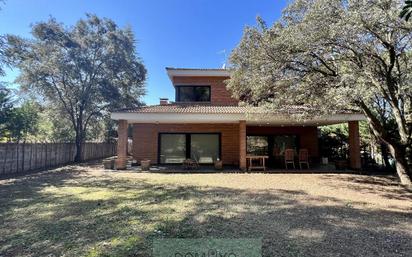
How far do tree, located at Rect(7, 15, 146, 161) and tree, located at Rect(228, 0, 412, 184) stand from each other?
13.0 meters

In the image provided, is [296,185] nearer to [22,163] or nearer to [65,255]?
[65,255]

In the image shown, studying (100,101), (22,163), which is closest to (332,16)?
(22,163)

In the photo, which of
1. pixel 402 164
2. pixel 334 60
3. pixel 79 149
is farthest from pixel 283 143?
pixel 79 149

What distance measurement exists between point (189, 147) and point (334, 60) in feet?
32.4

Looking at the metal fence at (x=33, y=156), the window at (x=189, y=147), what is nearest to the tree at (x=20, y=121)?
the metal fence at (x=33, y=156)

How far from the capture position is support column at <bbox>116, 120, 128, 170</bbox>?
13336 mm

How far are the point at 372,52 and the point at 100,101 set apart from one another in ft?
63.3

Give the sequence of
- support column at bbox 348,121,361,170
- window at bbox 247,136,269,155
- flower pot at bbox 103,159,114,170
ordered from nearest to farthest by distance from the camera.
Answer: support column at bbox 348,121,361,170 → flower pot at bbox 103,159,114,170 → window at bbox 247,136,269,155

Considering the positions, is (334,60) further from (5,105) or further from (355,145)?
(5,105)

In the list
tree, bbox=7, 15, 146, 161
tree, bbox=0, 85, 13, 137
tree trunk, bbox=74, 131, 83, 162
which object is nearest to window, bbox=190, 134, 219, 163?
tree, bbox=7, 15, 146, 161

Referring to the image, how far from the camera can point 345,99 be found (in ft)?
25.9

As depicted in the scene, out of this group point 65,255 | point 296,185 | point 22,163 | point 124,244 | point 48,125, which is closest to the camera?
point 65,255

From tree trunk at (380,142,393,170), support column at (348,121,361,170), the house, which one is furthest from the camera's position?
the house

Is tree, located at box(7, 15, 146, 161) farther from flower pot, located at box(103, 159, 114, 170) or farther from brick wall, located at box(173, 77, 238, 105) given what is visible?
flower pot, located at box(103, 159, 114, 170)
